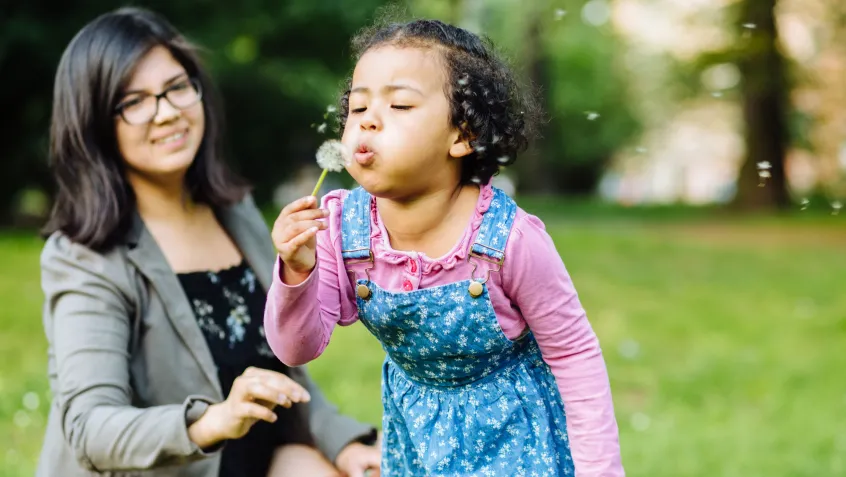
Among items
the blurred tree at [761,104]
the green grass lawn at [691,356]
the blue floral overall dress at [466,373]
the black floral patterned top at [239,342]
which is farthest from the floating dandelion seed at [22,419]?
the blurred tree at [761,104]

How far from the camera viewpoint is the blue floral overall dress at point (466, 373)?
6.53 ft

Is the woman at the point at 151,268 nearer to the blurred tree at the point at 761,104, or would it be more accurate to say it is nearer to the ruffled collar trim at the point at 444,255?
the ruffled collar trim at the point at 444,255

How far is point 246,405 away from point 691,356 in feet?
16.1

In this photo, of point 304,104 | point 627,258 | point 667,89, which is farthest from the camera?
point 667,89

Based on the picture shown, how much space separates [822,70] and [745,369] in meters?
20.5

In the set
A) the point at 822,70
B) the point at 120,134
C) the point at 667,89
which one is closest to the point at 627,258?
the point at 120,134

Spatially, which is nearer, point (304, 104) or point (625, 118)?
point (304, 104)

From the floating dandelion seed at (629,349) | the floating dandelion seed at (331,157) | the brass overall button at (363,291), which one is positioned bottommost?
the floating dandelion seed at (629,349)

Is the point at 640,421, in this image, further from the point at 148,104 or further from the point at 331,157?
the point at 331,157

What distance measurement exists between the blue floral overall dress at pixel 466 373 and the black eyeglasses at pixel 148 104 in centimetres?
91

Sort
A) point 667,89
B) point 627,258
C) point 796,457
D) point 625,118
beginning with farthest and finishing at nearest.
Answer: point 625,118 → point 667,89 → point 627,258 → point 796,457

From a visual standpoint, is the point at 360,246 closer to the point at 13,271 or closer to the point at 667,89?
the point at 13,271

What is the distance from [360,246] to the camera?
204 cm

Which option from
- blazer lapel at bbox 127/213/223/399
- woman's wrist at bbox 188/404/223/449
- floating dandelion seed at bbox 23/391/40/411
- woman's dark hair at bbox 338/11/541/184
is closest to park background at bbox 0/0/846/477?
floating dandelion seed at bbox 23/391/40/411
